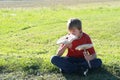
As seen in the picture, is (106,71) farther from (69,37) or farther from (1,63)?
(1,63)

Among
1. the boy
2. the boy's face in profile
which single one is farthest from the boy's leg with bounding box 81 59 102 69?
the boy's face in profile

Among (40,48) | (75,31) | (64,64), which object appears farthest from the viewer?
(40,48)

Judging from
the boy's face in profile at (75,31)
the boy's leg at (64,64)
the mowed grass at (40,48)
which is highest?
the boy's face in profile at (75,31)

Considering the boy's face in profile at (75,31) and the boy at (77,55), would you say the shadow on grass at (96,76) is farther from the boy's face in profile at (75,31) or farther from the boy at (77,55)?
the boy's face in profile at (75,31)

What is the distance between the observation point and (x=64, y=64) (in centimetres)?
722

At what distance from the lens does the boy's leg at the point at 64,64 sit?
23.7ft

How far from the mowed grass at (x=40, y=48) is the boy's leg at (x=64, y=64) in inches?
4.6

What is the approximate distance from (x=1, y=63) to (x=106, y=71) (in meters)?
2.07

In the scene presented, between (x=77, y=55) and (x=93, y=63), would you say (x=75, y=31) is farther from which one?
(x=93, y=63)

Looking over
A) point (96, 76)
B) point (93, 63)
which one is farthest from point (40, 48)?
point (96, 76)

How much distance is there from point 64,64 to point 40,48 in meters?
4.18

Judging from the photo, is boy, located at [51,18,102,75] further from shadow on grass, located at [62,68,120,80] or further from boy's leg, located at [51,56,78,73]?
shadow on grass, located at [62,68,120,80]

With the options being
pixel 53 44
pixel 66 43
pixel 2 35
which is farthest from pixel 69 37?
pixel 2 35

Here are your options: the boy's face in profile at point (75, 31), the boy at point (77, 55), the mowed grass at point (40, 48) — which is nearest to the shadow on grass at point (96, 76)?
the mowed grass at point (40, 48)
